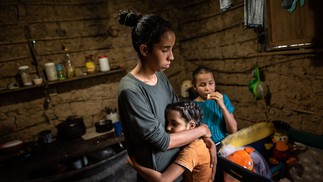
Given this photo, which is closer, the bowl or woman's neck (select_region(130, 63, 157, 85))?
woman's neck (select_region(130, 63, 157, 85))

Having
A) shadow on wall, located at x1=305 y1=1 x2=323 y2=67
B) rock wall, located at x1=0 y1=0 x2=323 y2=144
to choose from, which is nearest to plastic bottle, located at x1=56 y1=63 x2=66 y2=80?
rock wall, located at x1=0 y1=0 x2=323 y2=144

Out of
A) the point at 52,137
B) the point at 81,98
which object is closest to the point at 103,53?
the point at 81,98

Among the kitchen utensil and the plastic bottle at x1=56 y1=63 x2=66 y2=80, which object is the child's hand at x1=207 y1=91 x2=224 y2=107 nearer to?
the plastic bottle at x1=56 y1=63 x2=66 y2=80

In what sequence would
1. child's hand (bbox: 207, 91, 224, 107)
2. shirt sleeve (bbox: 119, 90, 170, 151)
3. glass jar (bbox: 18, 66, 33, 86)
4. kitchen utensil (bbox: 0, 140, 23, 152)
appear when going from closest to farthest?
shirt sleeve (bbox: 119, 90, 170, 151)
child's hand (bbox: 207, 91, 224, 107)
kitchen utensil (bbox: 0, 140, 23, 152)
glass jar (bbox: 18, 66, 33, 86)

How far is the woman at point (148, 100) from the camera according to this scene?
1.07m

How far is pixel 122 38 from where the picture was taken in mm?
3512

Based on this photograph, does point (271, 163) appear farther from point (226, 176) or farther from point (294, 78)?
point (294, 78)

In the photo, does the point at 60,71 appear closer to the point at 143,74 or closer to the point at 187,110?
the point at 143,74

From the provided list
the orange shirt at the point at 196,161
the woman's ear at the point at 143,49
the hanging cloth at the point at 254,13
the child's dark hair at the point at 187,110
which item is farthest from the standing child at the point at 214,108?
the hanging cloth at the point at 254,13

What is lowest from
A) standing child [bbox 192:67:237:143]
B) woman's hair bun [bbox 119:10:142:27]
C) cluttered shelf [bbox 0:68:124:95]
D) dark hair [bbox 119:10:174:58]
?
standing child [bbox 192:67:237:143]

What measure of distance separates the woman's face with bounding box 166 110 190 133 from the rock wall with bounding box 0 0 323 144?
1.66 m

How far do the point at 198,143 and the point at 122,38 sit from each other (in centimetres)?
270

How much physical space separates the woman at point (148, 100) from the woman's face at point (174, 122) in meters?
0.06

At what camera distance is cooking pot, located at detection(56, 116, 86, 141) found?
278cm
